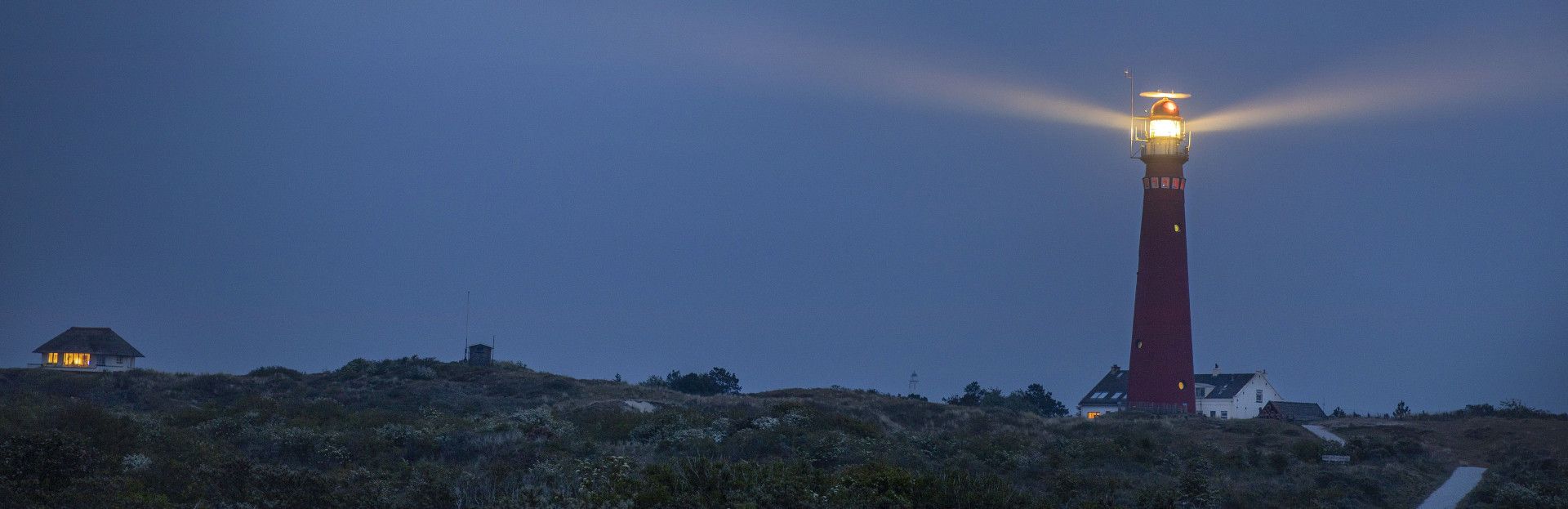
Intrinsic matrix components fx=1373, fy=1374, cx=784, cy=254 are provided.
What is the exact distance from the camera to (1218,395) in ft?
226

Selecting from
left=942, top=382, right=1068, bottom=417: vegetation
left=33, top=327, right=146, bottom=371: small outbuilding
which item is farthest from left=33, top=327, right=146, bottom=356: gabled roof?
left=942, top=382, right=1068, bottom=417: vegetation

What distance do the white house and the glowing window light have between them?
559 inches

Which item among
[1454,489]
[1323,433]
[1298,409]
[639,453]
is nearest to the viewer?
[639,453]

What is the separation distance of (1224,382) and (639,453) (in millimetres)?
47008

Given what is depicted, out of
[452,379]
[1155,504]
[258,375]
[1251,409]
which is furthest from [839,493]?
[1251,409]

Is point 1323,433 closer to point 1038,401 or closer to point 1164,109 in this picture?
point 1164,109

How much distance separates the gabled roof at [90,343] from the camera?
7481 centimetres

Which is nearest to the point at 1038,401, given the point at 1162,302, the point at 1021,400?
the point at 1021,400

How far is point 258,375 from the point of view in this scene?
5778 cm

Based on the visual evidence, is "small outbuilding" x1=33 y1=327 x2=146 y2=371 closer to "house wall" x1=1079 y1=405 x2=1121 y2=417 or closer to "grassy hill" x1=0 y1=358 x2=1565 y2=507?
"grassy hill" x1=0 y1=358 x2=1565 y2=507

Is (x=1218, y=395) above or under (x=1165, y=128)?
under

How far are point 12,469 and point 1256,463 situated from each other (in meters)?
28.9

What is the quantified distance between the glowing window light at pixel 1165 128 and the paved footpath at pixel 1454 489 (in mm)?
24373

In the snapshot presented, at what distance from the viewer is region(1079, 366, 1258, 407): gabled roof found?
6938cm
